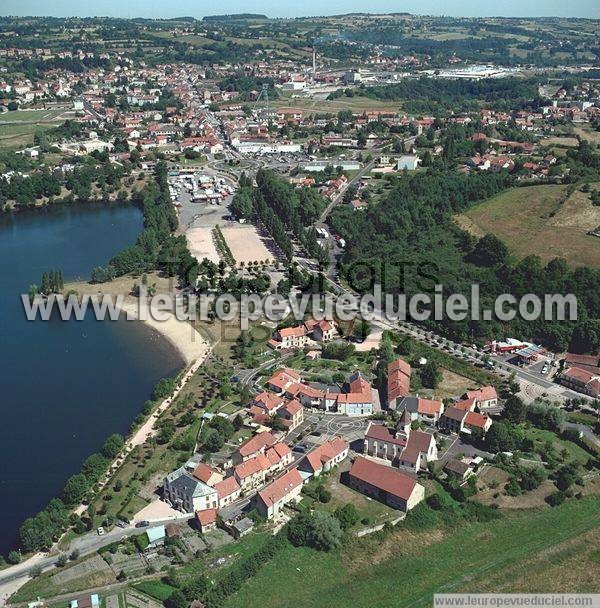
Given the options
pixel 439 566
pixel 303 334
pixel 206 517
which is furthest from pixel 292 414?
pixel 439 566

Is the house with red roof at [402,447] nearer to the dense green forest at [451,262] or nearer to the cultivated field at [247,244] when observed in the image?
the dense green forest at [451,262]

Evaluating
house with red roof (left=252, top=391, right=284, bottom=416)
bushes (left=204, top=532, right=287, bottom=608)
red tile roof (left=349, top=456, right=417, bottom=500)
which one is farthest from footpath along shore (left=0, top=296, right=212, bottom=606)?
red tile roof (left=349, top=456, right=417, bottom=500)

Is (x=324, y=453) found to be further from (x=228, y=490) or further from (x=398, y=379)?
(x=398, y=379)

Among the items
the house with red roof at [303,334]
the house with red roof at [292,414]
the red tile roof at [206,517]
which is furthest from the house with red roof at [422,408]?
the red tile roof at [206,517]

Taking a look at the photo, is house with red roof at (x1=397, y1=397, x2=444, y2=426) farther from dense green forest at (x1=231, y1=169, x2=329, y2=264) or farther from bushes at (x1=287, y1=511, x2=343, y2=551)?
dense green forest at (x1=231, y1=169, x2=329, y2=264)

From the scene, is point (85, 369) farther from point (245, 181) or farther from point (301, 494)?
point (245, 181)
